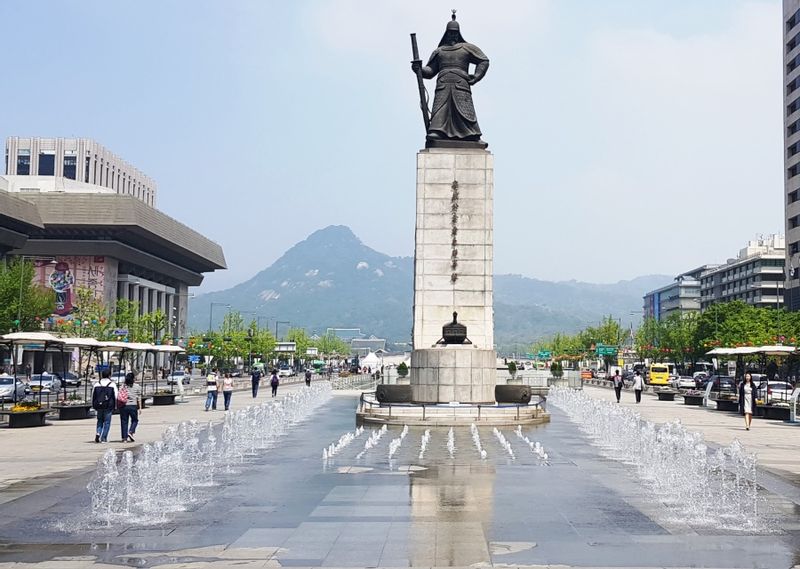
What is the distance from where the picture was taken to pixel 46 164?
5546 inches

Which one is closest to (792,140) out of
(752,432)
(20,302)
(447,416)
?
(752,432)

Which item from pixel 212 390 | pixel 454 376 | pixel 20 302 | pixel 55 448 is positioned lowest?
pixel 55 448

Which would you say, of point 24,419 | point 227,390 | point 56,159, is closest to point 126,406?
point 24,419

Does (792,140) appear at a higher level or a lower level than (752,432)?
higher

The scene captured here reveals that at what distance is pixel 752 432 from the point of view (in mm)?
30812

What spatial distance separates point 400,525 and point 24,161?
14396 centimetres

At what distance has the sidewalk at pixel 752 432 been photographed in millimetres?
20969

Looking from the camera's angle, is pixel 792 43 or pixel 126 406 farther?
pixel 792 43

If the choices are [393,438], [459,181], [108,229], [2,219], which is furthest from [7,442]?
[108,229]

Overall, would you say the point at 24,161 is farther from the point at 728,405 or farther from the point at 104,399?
the point at 104,399

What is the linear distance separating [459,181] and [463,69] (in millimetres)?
→ 5123

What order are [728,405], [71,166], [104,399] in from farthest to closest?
[71,166] → [728,405] → [104,399]

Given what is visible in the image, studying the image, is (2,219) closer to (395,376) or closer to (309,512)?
(395,376)

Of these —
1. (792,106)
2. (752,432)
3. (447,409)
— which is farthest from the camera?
(792,106)
